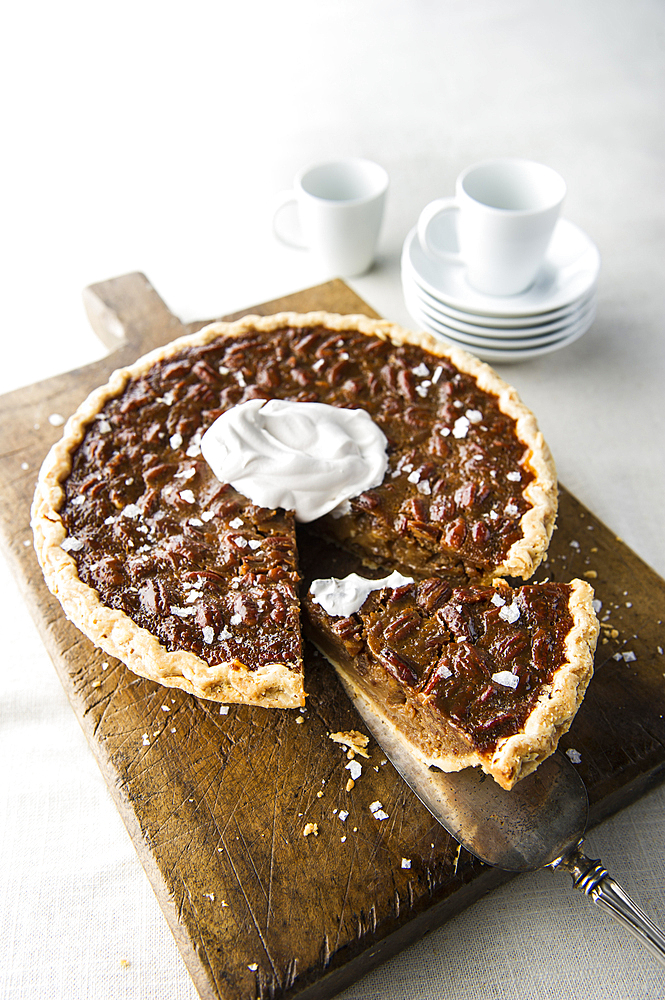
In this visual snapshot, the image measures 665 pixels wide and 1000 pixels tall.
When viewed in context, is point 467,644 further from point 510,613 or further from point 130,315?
point 130,315

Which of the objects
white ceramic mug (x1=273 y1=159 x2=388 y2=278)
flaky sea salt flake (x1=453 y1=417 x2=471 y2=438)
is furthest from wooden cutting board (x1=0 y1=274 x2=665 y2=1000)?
white ceramic mug (x1=273 y1=159 x2=388 y2=278)

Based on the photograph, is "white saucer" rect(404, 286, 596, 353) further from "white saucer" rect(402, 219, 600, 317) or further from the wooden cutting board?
the wooden cutting board

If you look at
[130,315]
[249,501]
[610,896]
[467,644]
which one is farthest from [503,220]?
[610,896]

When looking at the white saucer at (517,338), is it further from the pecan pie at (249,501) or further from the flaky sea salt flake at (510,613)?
the flaky sea salt flake at (510,613)

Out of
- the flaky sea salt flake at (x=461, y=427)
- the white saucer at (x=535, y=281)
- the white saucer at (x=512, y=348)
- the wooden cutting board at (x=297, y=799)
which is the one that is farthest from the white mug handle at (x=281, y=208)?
the wooden cutting board at (x=297, y=799)

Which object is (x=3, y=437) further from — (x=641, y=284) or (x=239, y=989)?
(x=641, y=284)
